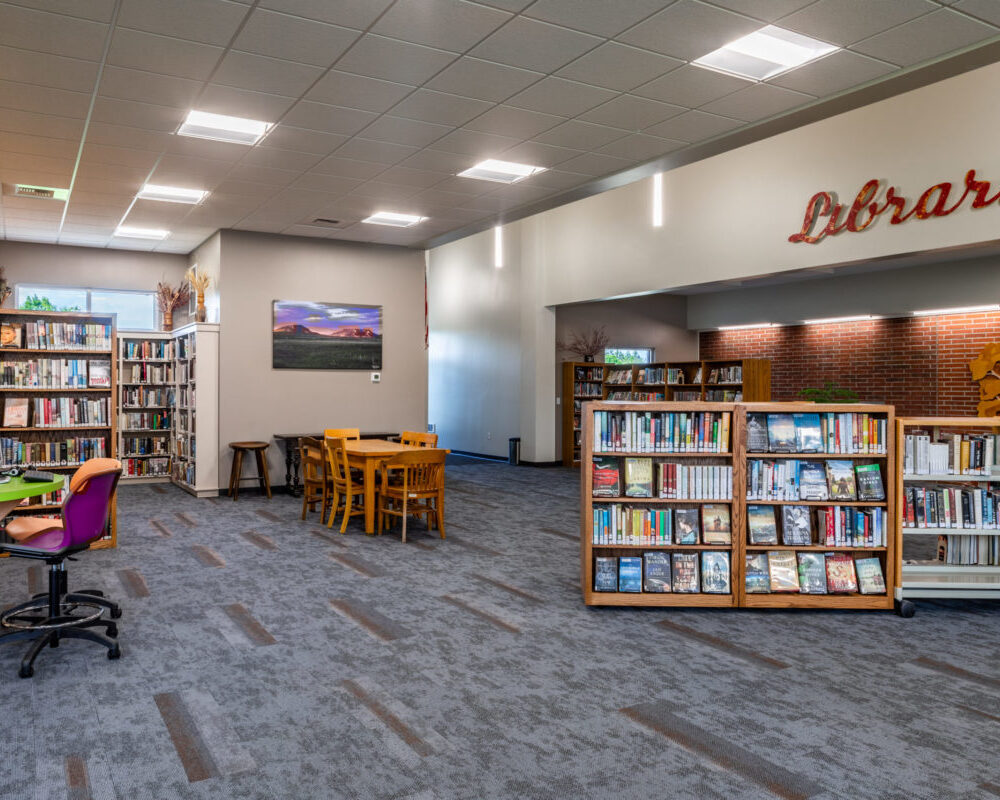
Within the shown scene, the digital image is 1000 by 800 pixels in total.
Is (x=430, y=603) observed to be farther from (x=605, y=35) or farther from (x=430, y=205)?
(x=430, y=205)

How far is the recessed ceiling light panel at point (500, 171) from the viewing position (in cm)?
718

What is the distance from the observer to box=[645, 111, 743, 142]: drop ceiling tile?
5793 millimetres

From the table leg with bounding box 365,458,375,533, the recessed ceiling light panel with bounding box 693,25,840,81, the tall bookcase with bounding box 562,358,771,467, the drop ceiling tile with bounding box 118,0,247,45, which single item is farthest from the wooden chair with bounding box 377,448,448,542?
the tall bookcase with bounding box 562,358,771,467

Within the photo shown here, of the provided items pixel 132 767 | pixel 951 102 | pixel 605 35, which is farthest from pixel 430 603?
pixel 951 102

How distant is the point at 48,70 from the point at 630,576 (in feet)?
16.7

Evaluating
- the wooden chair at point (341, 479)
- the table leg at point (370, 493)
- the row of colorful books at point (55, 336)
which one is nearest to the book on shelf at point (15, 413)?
the row of colorful books at point (55, 336)

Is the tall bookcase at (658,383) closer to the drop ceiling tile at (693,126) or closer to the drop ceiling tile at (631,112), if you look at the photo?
the drop ceiling tile at (693,126)

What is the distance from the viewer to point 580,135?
6234 mm

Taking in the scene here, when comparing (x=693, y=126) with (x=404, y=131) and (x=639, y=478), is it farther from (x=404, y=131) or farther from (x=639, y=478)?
(x=639, y=478)

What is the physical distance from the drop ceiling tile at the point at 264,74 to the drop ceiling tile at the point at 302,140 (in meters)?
0.81

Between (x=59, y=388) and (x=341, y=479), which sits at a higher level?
(x=59, y=388)

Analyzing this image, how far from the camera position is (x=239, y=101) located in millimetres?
5496

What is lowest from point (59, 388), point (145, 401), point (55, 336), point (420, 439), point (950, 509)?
point (950, 509)

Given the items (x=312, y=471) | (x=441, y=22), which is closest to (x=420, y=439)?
(x=312, y=471)
